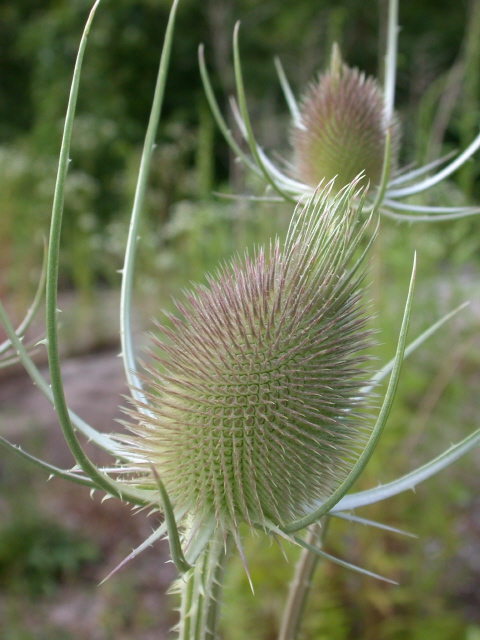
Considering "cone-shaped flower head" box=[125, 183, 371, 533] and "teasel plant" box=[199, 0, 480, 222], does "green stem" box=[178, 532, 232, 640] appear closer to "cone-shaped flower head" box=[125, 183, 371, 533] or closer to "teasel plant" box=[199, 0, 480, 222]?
"cone-shaped flower head" box=[125, 183, 371, 533]

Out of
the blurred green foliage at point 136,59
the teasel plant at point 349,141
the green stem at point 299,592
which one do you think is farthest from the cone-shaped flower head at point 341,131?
the blurred green foliage at point 136,59

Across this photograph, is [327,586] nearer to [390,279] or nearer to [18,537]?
[18,537]

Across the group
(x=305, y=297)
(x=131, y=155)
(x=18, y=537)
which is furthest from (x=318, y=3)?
(x=305, y=297)

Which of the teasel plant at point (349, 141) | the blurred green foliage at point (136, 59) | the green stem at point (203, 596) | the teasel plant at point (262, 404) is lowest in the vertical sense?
the green stem at point (203, 596)

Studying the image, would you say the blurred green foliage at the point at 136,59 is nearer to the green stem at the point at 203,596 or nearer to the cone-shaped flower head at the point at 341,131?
the cone-shaped flower head at the point at 341,131

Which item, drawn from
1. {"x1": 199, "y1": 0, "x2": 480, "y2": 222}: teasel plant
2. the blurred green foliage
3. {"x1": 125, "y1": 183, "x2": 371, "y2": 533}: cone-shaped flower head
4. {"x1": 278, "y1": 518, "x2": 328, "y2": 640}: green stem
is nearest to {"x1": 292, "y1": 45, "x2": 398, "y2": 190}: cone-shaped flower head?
{"x1": 199, "y1": 0, "x2": 480, "y2": 222}: teasel plant
